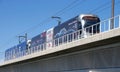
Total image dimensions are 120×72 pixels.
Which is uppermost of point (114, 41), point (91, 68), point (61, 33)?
point (61, 33)

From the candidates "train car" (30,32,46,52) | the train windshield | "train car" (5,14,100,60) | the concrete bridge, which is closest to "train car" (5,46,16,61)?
"train car" (30,32,46,52)

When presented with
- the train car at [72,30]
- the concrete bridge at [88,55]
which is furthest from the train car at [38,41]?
the concrete bridge at [88,55]

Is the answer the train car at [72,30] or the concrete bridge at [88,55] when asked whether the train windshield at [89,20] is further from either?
the concrete bridge at [88,55]

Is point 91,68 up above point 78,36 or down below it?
below

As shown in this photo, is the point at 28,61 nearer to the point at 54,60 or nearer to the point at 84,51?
the point at 54,60

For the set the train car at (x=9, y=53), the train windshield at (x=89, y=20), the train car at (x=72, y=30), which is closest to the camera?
the train car at (x=72, y=30)

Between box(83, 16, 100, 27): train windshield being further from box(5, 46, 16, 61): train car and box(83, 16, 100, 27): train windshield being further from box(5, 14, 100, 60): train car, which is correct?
box(5, 46, 16, 61): train car

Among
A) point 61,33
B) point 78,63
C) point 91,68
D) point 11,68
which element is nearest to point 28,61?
point 61,33

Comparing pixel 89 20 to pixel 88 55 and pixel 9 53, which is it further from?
pixel 9 53

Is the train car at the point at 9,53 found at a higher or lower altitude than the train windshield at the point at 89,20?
lower

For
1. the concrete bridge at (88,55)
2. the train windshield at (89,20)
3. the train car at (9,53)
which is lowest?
the concrete bridge at (88,55)

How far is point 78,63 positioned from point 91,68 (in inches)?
88.8

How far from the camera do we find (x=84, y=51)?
2364cm

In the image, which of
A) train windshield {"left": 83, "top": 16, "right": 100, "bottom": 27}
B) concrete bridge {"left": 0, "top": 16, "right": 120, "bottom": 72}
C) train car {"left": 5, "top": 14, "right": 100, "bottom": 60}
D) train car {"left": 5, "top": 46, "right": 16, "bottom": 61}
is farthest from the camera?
train car {"left": 5, "top": 46, "right": 16, "bottom": 61}
